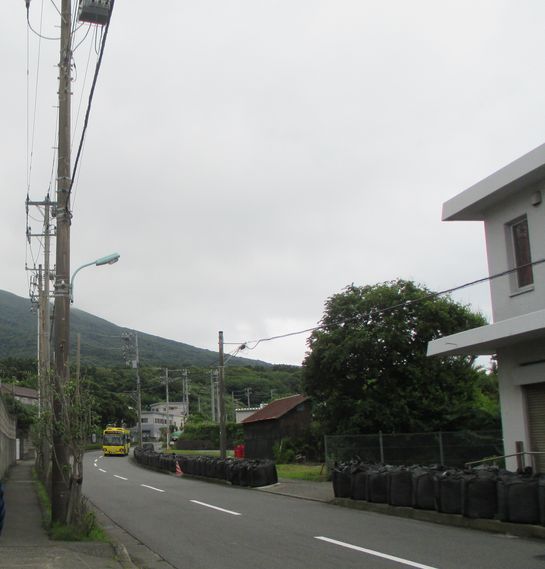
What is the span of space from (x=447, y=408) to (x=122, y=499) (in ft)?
45.5

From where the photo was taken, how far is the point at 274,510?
16.9 metres

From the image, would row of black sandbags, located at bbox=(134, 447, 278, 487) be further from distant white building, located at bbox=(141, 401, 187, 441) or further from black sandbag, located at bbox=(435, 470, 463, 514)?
distant white building, located at bbox=(141, 401, 187, 441)


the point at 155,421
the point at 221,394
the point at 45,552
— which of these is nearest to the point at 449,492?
the point at 45,552

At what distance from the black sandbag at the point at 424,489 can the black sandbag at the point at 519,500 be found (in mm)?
2087

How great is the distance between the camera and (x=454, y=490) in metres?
13.5

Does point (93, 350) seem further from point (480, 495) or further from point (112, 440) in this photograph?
→ point (480, 495)

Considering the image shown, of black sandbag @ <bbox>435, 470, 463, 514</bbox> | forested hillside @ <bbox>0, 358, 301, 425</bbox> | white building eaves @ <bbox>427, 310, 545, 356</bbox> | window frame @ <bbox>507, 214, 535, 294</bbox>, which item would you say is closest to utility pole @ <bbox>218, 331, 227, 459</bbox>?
white building eaves @ <bbox>427, 310, 545, 356</bbox>

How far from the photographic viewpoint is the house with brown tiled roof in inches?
1740

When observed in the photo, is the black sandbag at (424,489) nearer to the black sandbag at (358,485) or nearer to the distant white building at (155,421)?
the black sandbag at (358,485)

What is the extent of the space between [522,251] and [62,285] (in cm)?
1010

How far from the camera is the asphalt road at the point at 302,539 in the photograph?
9.58 m

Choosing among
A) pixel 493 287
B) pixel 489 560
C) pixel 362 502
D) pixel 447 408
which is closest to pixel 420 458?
pixel 447 408

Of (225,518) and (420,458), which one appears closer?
(225,518)

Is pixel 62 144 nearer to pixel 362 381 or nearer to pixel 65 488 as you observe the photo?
pixel 65 488
